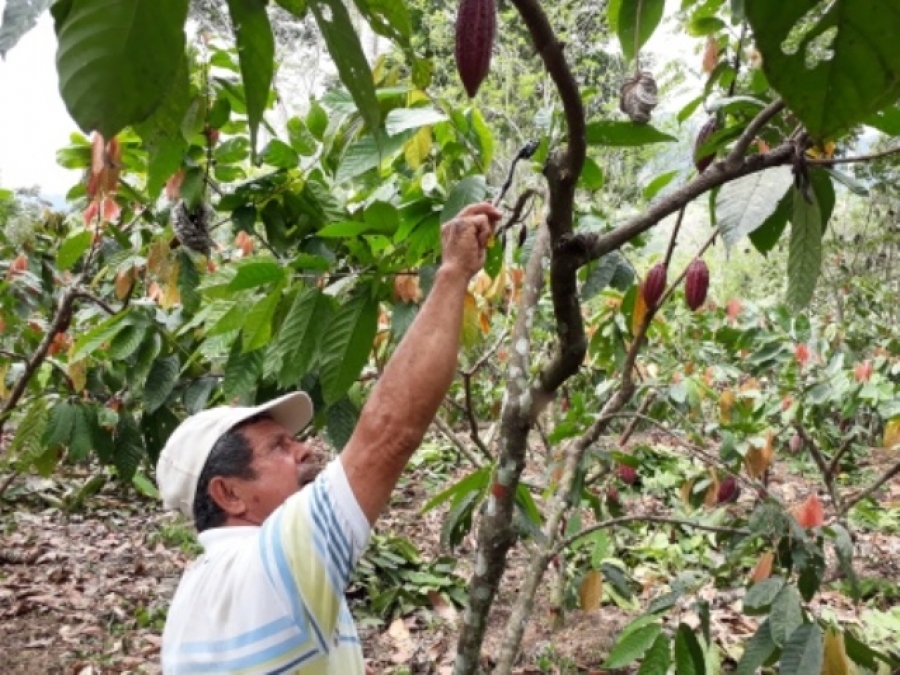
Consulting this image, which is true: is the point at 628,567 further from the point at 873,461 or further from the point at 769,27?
the point at 769,27

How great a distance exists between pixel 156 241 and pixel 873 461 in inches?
161

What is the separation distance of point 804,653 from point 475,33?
3.76 feet

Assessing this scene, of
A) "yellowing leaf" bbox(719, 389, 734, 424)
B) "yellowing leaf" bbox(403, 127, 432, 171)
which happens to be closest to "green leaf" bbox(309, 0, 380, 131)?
"yellowing leaf" bbox(403, 127, 432, 171)

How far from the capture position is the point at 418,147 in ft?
4.60

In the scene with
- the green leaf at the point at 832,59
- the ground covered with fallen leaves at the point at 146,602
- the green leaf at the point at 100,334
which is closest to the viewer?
the green leaf at the point at 832,59

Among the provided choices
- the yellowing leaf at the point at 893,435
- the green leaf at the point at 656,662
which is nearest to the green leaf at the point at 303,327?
the green leaf at the point at 656,662

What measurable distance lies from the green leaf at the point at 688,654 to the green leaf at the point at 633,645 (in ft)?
0.29

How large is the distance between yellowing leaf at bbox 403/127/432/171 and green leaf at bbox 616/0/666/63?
634mm

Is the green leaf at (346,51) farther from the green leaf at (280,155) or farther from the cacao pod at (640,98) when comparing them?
the green leaf at (280,155)

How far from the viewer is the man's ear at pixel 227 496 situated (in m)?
1.32

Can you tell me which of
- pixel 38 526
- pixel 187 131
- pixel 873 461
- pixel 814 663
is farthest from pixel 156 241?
pixel 873 461

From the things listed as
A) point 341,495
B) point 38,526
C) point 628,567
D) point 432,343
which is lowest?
point 38,526

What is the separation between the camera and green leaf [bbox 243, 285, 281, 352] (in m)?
1.22

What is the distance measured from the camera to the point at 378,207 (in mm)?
1186
